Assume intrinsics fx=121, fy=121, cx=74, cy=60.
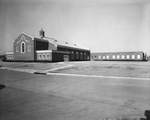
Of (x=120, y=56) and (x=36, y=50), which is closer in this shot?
(x=36, y=50)

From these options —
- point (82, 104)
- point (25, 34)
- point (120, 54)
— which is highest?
point (25, 34)

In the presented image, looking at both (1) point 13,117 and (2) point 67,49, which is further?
(2) point 67,49

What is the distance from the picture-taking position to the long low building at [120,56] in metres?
57.7

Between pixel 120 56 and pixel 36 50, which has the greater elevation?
pixel 36 50

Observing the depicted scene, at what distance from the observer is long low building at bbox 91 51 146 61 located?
189 ft

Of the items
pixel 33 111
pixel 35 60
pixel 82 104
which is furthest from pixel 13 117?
pixel 35 60

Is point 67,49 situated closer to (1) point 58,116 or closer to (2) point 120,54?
(2) point 120,54

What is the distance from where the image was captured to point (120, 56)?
61219 millimetres

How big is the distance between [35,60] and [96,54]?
39735mm

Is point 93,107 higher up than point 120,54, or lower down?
lower down

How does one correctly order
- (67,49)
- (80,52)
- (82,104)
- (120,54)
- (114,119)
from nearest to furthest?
(114,119) < (82,104) < (67,49) < (80,52) < (120,54)

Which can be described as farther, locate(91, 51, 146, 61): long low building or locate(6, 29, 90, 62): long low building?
locate(91, 51, 146, 61): long low building

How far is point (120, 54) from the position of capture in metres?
61.2

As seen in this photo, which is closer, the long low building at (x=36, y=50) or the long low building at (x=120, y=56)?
the long low building at (x=36, y=50)
